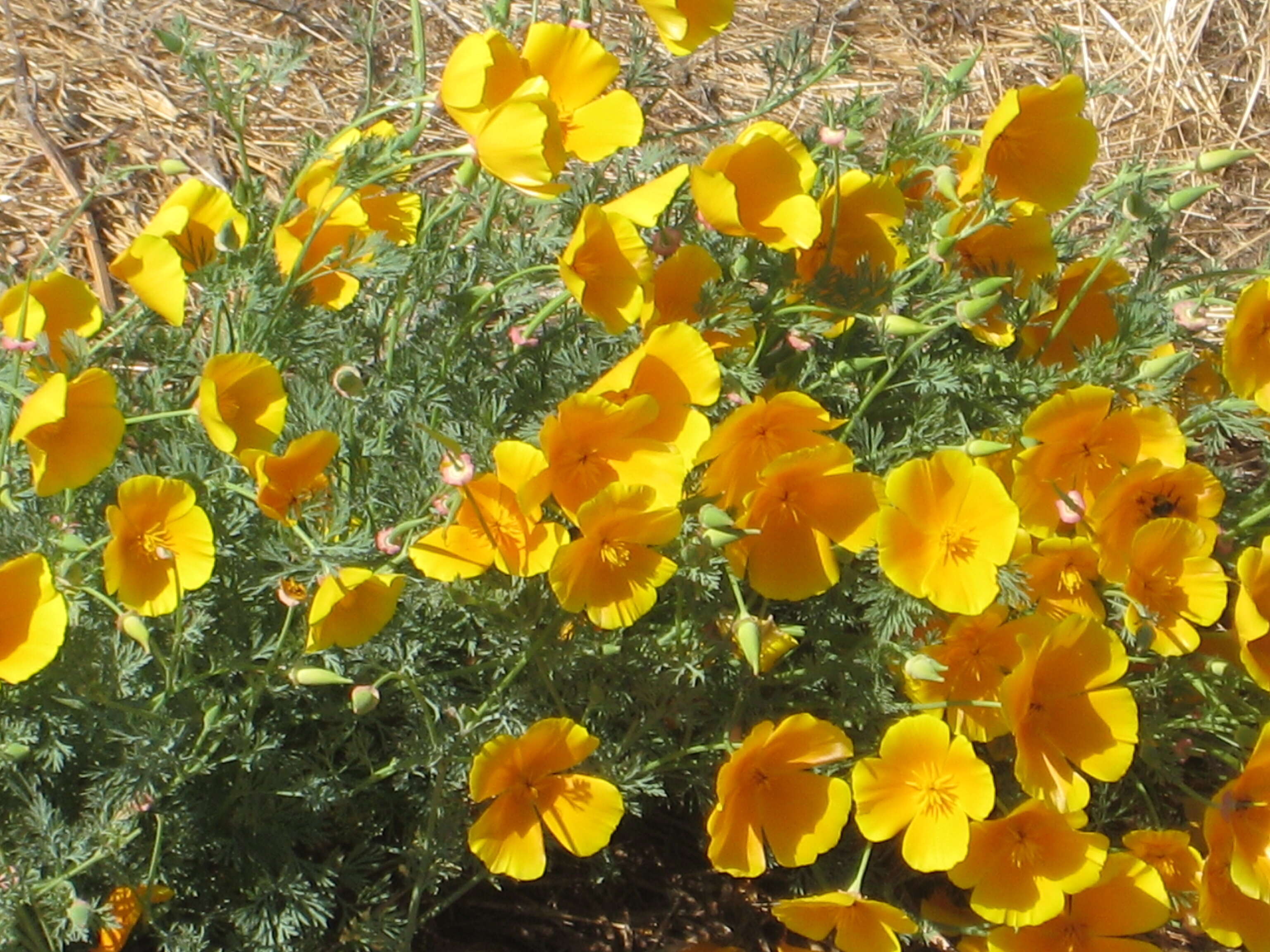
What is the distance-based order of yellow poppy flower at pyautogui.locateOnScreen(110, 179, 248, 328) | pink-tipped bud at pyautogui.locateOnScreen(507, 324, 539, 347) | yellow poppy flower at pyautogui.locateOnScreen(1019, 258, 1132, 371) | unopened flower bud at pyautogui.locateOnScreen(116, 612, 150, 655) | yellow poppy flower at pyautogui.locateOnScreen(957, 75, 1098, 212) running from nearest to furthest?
unopened flower bud at pyautogui.locateOnScreen(116, 612, 150, 655) < yellow poppy flower at pyautogui.locateOnScreen(110, 179, 248, 328) < pink-tipped bud at pyautogui.locateOnScreen(507, 324, 539, 347) < yellow poppy flower at pyautogui.locateOnScreen(957, 75, 1098, 212) < yellow poppy flower at pyautogui.locateOnScreen(1019, 258, 1132, 371)

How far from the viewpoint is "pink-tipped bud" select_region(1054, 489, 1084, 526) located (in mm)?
1854

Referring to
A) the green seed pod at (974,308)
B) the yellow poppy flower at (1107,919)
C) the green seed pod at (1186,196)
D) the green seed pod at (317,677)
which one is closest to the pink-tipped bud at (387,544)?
the green seed pod at (317,677)

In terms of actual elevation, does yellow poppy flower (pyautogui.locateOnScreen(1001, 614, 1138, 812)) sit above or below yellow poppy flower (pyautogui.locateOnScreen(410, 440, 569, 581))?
below

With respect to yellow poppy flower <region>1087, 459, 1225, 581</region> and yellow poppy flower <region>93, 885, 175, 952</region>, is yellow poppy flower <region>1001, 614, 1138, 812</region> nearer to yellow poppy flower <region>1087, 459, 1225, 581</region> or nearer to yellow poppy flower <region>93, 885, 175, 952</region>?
yellow poppy flower <region>1087, 459, 1225, 581</region>

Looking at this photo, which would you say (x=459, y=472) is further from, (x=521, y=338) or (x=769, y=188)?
(x=769, y=188)

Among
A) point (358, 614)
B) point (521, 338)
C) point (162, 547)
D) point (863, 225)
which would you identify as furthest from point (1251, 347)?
point (162, 547)

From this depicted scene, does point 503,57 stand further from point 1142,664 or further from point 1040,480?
point 1142,664

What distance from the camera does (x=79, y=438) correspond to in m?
1.54

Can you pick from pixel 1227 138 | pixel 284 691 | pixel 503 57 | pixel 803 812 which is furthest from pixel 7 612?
pixel 1227 138

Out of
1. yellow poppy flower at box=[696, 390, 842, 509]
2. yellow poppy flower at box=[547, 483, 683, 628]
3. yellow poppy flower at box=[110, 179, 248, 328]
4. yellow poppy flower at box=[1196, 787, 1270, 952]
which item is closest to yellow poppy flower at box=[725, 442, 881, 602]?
yellow poppy flower at box=[696, 390, 842, 509]

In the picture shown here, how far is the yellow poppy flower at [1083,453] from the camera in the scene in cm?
188

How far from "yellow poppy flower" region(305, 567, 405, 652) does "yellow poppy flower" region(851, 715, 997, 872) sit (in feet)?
2.28

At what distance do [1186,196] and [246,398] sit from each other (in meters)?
1.34

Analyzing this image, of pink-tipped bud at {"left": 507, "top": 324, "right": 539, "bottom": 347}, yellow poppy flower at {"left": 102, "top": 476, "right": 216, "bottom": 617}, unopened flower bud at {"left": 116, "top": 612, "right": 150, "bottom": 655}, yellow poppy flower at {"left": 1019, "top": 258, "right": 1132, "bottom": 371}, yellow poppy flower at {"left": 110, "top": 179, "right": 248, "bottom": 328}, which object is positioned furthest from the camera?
yellow poppy flower at {"left": 1019, "top": 258, "right": 1132, "bottom": 371}
